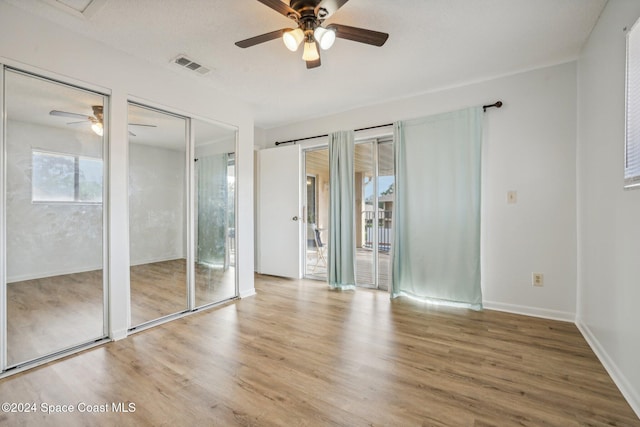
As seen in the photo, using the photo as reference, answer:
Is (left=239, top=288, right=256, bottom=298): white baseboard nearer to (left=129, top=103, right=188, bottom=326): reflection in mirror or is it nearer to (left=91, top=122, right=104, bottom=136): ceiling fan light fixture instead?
(left=129, top=103, right=188, bottom=326): reflection in mirror

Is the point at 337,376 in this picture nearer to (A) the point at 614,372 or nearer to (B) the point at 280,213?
(A) the point at 614,372

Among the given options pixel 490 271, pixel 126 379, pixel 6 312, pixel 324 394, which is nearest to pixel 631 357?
pixel 490 271

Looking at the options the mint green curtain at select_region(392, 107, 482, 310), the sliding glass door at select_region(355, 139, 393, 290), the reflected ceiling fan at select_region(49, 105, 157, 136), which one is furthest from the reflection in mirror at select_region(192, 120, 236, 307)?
the mint green curtain at select_region(392, 107, 482, 310)

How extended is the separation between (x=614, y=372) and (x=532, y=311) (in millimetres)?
1142

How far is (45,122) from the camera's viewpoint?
214 centimetres

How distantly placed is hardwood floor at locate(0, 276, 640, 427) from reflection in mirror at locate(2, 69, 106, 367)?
1.07 feet

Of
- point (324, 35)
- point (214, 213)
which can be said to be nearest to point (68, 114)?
point (214, 213)

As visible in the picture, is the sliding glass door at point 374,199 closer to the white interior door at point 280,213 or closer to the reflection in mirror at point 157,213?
the white interior door at point 280,213

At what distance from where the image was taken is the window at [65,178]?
2.12 metres

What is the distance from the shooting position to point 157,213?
2930 mm

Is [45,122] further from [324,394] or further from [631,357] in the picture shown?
[631,357]

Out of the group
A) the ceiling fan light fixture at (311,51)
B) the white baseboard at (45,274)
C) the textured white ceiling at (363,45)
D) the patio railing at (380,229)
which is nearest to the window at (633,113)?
the textured white ceiling at (363,45)

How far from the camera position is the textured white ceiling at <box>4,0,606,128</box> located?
2.02 metres

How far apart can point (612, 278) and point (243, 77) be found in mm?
3596
